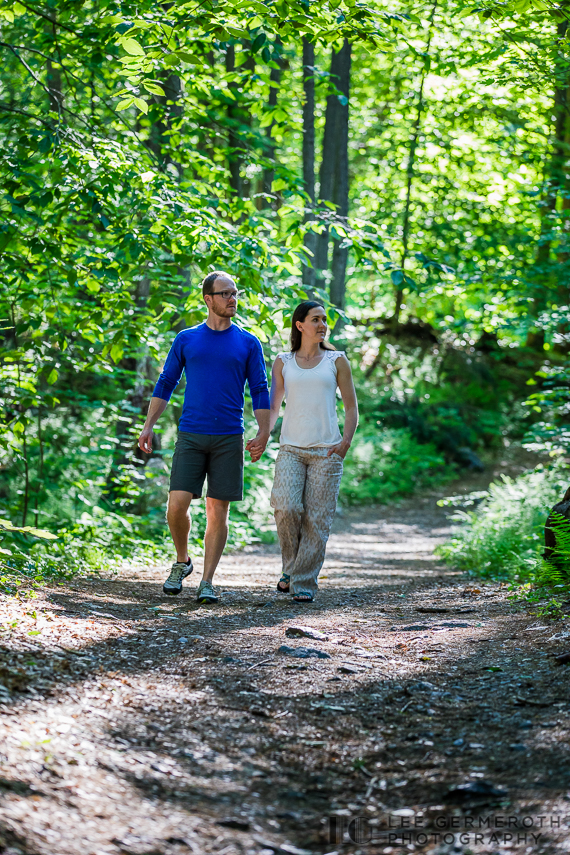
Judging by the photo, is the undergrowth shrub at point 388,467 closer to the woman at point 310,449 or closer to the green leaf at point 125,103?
the woman at point 310,449

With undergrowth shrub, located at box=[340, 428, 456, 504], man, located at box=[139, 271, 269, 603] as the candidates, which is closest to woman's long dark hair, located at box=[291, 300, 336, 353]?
man, located at box=[139, 271, 269, 603]

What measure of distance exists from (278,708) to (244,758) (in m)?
0.54

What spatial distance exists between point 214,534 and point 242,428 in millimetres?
844

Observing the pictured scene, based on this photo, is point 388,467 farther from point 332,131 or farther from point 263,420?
point 263,420

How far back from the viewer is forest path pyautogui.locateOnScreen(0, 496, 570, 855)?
2.26 meters

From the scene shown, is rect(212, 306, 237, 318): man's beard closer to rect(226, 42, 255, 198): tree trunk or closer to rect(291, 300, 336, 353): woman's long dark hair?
rect(291, 300, 336, 353): woman's long dark hair

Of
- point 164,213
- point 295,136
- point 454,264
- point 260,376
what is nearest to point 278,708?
point 260,376

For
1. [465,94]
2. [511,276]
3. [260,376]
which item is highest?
[465,94]

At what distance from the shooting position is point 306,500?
6043mm

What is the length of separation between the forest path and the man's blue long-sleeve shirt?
1388 millimetres

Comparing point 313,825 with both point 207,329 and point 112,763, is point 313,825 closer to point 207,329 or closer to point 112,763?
point 112,763

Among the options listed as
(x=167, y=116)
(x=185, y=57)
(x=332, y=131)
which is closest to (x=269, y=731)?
(x=185, y=57)

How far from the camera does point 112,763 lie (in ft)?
8.55

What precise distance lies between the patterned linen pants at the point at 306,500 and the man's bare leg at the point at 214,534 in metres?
0.45
